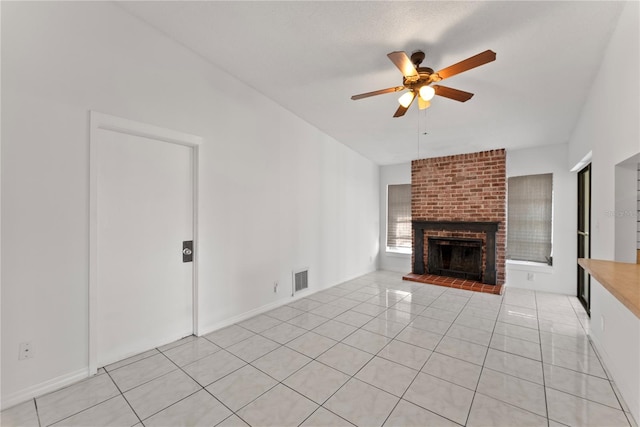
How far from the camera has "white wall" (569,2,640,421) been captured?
5.88 ft

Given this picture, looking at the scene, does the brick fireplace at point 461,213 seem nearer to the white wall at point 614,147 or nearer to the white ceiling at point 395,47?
the white ceiling at point 395,47

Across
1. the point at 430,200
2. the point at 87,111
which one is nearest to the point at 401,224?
the point at 430,200

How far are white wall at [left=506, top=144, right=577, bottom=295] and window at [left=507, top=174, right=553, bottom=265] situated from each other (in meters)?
0.15

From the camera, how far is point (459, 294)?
457 cm

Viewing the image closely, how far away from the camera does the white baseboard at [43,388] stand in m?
1.76

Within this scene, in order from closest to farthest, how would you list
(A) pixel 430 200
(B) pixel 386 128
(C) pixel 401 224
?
1. (B) pixel 386 128
2. (A) pixel 430 200
3. (C) pixel 401 224

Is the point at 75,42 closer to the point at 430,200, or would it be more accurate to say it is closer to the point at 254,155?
the point at 254,155

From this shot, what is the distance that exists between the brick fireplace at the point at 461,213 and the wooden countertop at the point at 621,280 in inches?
139

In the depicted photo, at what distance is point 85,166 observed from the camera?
210cm

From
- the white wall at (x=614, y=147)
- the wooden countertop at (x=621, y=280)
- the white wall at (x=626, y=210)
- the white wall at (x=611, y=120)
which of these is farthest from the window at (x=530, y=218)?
the wooden countertop at (x=621, y=280)

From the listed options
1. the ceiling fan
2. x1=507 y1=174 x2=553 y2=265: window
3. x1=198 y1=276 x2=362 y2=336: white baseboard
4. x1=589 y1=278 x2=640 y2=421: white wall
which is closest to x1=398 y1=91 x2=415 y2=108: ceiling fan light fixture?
the ceiling fan

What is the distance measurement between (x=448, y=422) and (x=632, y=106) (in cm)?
244

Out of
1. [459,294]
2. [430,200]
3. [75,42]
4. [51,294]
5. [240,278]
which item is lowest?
[459,294]

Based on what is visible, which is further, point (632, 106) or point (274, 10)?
point (274, 10)
